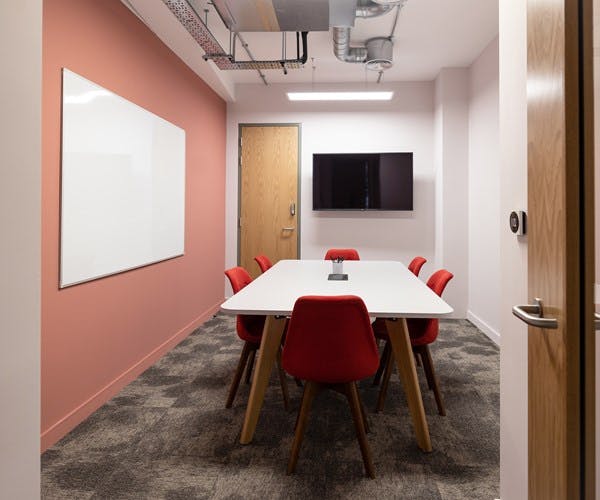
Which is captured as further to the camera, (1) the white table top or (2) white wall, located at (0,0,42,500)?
(1) the white table top

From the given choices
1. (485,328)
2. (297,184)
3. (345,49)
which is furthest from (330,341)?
(297,184)

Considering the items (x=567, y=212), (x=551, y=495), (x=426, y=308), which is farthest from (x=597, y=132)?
(x=426, y=308)

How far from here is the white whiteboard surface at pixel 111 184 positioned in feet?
8.45

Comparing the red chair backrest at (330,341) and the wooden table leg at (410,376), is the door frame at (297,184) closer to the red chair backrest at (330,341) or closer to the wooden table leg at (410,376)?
the wooden table leg at (410,376)

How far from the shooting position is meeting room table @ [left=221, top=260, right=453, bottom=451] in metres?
2.08

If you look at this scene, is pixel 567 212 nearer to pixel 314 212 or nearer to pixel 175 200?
pixel 175 200

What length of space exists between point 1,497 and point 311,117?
18.1 ft

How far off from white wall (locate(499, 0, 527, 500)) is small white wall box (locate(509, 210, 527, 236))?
3 centimetres

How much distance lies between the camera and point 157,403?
9.53ft

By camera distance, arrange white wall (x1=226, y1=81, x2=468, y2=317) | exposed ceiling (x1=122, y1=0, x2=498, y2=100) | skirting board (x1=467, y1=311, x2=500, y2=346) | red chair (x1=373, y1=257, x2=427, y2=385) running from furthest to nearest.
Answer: white wall (x1=226, y1=81, x2=468, y2=317)
skirting board (x1=467, y1=311, x2=500, y2=346)
exposed ceiling (x1=122, y1=0, x2=498, y2=100)
red chair (x1=373, y1=257, x2=427, y2=385)

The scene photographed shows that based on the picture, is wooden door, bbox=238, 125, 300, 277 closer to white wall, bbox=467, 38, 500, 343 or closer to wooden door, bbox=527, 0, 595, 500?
white wall, bbox=467, 38, 500, 343

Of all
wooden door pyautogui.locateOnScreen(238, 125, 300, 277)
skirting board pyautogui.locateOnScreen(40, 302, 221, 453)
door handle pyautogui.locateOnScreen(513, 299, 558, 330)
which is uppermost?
wooden door pyautogui.locateOnScreen(238, 125, 300, 277)

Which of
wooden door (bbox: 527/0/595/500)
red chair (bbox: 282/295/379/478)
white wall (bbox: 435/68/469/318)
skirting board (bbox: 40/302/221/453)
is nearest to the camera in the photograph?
wooden door (bbox: 527/0/595/500)

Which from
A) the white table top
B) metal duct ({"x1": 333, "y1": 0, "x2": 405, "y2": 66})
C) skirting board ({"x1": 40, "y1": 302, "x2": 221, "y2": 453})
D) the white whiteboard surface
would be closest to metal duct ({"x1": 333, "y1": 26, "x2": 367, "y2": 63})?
metal duct ({"x1": 333, "y1": 0, "x2": 405, "y2": 66})
